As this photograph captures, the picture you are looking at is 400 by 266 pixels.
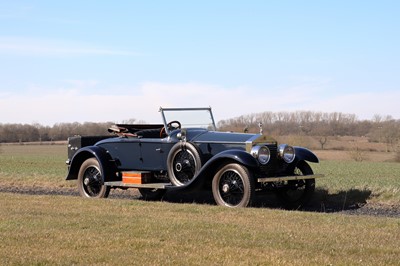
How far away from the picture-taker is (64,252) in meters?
6.25

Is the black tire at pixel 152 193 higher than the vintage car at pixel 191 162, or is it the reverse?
the vintage car at pixel 191 162

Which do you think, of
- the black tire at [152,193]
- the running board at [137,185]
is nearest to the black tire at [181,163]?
the running board at [137,185]

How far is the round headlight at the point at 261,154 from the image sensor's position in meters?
10.8

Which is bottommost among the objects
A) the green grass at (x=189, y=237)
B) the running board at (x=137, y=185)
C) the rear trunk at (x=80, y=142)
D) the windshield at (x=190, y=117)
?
the green grass at (x=189, y=237)

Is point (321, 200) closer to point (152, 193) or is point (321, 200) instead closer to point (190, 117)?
point (190, 117)

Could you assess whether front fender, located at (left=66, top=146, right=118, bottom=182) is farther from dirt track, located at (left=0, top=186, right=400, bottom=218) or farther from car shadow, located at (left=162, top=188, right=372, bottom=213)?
car shadow, located at (left=162, top=188, right=372, bottom=213)

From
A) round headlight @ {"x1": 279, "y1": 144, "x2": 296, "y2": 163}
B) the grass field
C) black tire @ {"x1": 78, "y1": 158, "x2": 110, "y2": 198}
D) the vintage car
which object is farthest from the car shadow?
the grass field

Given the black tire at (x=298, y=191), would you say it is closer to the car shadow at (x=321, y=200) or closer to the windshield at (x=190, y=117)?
the car shadow at (x=321, y=200)

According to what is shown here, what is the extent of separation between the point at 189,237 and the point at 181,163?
4.48m

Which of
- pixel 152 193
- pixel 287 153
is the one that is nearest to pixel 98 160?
pixel 152 193

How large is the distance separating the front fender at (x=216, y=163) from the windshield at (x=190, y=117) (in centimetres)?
168

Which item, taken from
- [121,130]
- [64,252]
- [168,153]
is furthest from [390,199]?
[64,252]

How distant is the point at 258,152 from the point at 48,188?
692 cm

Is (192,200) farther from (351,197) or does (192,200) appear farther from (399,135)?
(399,135)
